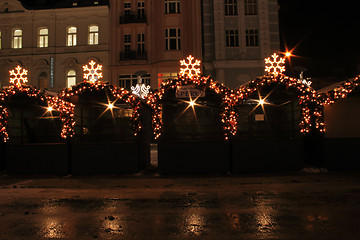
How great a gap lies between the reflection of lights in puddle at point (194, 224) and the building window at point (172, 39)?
22.5m

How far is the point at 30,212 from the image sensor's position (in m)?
6.01

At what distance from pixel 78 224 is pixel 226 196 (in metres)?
3.61

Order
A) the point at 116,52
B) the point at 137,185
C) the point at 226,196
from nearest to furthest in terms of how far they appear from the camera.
A: the point at 226,196, the point at 137,185, the point at 116,52

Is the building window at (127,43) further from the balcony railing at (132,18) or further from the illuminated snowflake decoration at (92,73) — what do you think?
the illuminated snowflake decoration at (92,73)

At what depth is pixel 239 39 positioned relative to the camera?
987 inches

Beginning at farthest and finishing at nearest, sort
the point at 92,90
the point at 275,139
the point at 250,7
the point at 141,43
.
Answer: the point at 141,43 < the point at 250,7 < the point at 275,139 < the point at 92,90

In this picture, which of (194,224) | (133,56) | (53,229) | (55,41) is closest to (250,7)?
(133,56)

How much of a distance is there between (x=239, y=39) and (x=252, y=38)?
1198 mm

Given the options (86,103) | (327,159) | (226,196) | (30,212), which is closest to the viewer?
(30,212)

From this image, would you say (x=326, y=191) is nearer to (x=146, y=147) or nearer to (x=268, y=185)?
(x=268, y=185)

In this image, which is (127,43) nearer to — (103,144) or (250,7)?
(250,7)

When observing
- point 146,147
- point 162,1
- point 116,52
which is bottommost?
point 146,147

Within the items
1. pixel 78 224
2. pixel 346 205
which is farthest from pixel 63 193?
pixel 346 205

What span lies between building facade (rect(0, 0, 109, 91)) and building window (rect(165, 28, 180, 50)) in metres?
5.62
